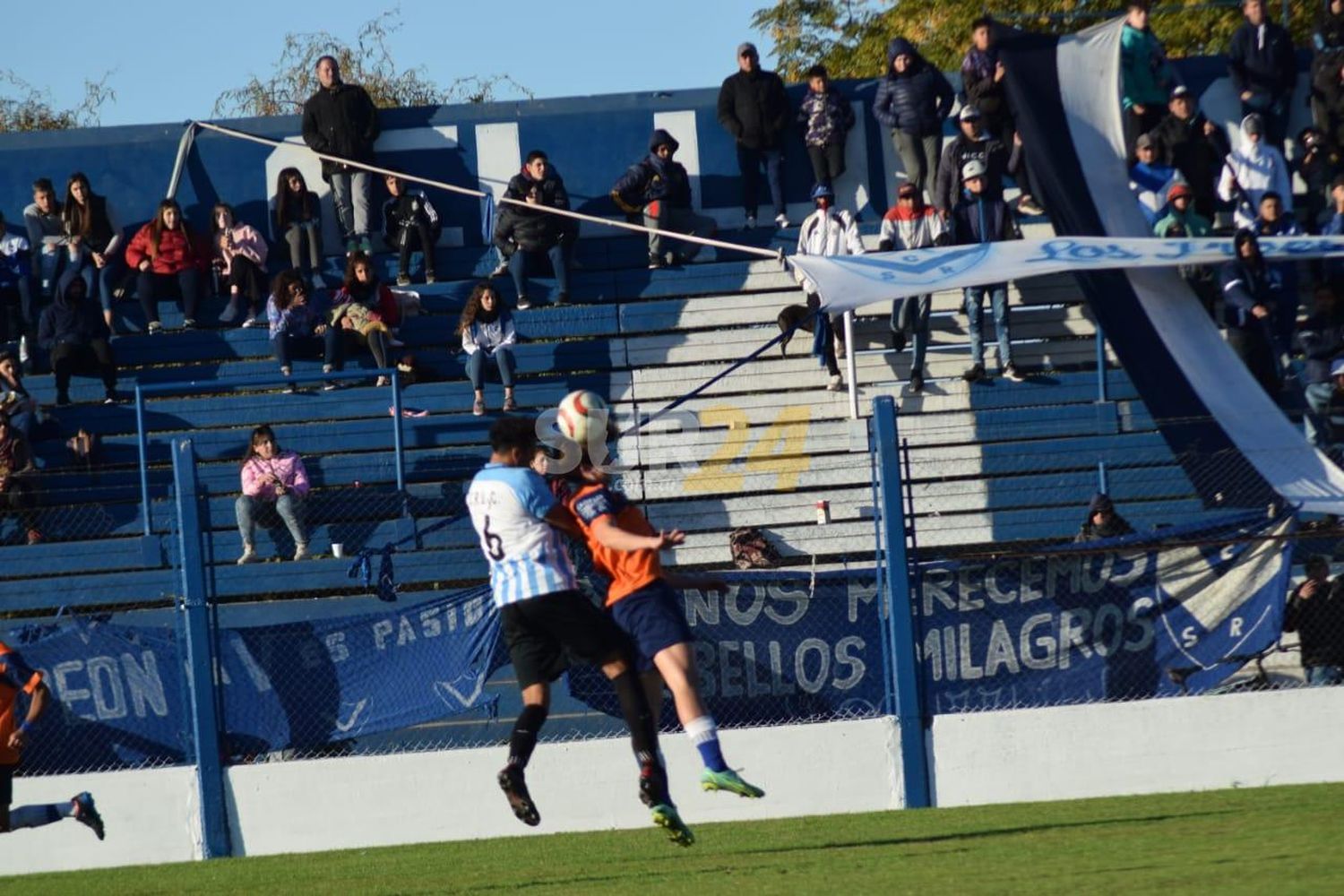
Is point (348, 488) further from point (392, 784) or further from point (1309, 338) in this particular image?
point (1309, 338)

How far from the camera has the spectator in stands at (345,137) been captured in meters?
19.0

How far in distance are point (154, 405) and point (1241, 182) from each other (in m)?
10.4

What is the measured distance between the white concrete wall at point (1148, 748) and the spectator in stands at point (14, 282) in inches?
421

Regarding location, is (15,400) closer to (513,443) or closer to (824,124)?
(824,124)

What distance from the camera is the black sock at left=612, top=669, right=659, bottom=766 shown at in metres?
8.58

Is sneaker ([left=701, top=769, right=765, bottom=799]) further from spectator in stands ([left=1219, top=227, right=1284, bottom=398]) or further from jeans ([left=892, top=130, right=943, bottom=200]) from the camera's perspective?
jeans ([left=892, top=130, right=943, bottom=200])

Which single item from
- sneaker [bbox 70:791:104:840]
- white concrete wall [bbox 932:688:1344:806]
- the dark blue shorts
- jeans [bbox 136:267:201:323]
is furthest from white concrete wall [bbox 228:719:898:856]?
jeans [bbox 136:267:201:323]

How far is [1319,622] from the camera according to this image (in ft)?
37.5

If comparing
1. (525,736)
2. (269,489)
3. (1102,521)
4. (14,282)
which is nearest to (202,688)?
(525,736)

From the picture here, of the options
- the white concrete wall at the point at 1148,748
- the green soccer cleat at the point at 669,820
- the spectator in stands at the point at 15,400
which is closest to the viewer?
the green soccer cleat at the point at 669,820

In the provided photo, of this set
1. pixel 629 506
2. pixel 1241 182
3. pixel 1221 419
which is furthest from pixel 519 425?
pixel 1241 182

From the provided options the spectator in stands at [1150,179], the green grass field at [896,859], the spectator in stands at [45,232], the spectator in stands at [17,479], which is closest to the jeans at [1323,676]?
the green grass field at [896,859]

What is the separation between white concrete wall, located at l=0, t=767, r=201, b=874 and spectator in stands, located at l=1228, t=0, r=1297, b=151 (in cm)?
1248

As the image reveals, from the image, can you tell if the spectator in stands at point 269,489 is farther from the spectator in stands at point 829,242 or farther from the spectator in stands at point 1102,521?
the spectator in stands at point 1102,521
